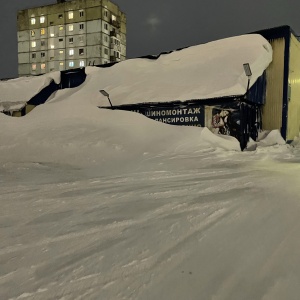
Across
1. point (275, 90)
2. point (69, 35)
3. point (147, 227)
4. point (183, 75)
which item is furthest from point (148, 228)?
point (69, 35)

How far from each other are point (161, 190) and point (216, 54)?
11.2 metres

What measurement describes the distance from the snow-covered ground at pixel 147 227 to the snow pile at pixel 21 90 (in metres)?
10.1

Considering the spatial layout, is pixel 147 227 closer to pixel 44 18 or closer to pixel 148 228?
pixel 148 228

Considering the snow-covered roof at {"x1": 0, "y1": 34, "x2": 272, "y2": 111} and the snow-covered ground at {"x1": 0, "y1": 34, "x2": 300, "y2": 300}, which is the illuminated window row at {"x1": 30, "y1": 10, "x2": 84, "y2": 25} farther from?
the snow-covered ground at {"x1": 0, "y1": 34, "x2": 300, "y2": 300}

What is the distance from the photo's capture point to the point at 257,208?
4133mm

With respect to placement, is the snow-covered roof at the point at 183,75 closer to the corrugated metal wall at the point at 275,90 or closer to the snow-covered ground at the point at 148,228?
the corrugated metal wall at the point at 275,90

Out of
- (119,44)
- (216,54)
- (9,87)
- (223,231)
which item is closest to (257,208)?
(223,231)

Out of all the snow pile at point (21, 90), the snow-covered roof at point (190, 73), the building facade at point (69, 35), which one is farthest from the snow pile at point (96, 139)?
the building facade at point (69, 35)

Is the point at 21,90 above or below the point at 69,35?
below

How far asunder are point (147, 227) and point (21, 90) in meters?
17.7

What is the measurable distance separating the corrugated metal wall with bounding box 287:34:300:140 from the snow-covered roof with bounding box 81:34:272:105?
1.41 m

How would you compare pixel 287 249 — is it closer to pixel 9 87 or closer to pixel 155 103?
pixel 155 103

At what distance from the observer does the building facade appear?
181 ft

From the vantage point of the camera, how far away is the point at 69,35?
189 ft
